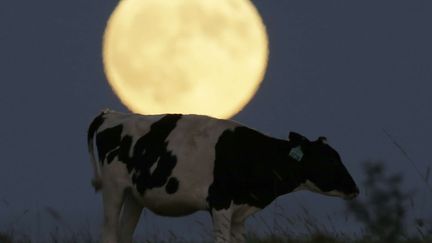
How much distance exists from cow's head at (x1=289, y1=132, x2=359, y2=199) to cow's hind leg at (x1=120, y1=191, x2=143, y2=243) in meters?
2.55

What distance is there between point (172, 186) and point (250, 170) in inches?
39.3

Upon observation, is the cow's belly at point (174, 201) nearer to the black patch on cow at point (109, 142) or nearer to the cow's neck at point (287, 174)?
the black patch on cow at point (109, 142)

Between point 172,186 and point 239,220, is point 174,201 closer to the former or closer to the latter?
point 172,186

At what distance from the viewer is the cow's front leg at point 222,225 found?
11703 mm

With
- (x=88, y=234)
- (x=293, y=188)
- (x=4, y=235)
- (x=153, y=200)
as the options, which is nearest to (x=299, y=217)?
(x=293, y=188)

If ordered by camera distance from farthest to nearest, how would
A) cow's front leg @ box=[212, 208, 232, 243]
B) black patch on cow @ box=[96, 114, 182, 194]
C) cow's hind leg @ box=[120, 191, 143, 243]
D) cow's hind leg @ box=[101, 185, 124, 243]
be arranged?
1. cow's hind leg @ box=[120, 191, 143, 243]
2. cow's hind leg @ box=[101, 185, 124, 243]
3. black patch on cow @ box=[96, 114, 182, 194]
4. cow's front leg @ box=[212, 208, 232, 243]

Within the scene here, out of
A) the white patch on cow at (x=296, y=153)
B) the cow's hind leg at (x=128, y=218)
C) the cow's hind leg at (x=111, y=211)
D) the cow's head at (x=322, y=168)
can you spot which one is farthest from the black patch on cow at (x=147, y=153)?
the cow's head at (x=322, y=168)

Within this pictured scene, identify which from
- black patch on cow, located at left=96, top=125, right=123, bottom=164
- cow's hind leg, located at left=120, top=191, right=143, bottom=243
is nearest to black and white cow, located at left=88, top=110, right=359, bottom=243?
black patch on cow, located at left=96, top=125, right=123, bottom=164

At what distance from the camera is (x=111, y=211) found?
44.1 feet

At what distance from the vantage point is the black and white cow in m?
12.2

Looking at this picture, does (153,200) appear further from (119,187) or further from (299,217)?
(299,217)

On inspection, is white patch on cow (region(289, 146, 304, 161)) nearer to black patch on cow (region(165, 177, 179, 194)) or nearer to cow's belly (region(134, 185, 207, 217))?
cow's belly (region(134, 185, 207, 217))

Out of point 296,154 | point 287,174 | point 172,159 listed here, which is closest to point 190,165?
point 172,159

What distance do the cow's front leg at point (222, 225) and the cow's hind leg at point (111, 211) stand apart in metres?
1.93
